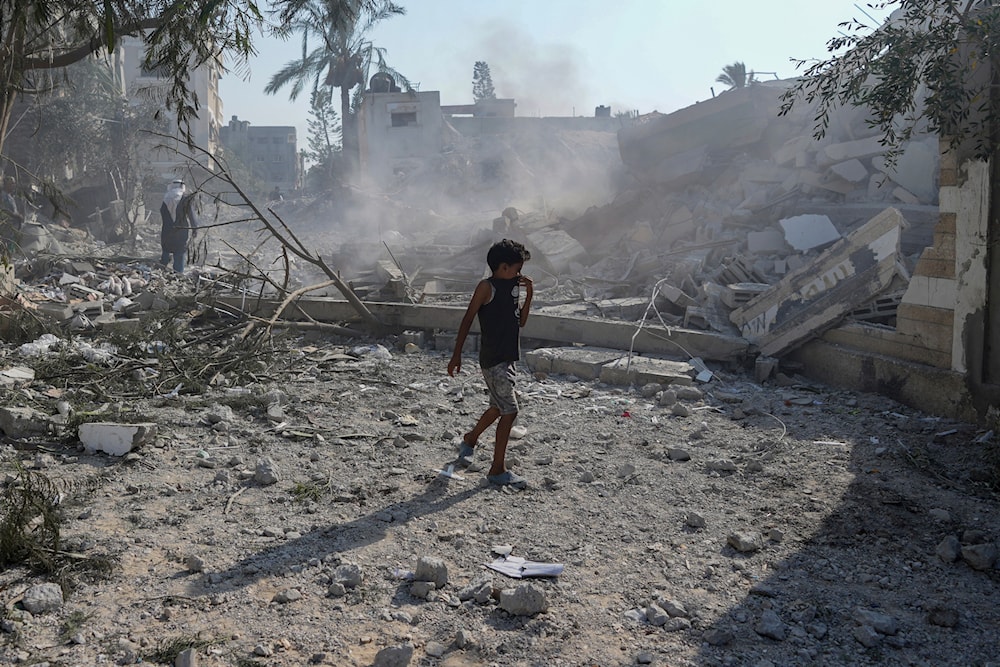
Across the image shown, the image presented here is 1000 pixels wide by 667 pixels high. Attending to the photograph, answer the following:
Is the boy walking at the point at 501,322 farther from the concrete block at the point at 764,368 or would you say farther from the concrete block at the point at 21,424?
the concrete block at the point at 764,368

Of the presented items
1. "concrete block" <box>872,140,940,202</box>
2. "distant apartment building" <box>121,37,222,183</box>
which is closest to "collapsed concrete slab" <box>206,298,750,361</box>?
"concrete block" <box>872,140,940,202</box>

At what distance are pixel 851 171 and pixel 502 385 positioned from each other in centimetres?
1011

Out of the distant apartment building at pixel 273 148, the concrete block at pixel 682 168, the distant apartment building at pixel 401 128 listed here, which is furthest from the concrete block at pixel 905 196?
the distant apartment building at pixel 273 148

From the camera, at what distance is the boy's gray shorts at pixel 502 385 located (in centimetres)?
445

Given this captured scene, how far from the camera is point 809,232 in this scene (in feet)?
36.1

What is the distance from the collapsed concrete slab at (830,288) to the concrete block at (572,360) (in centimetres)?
150

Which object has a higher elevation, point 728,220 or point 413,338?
point 728,220

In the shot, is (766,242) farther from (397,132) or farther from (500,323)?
(397,132)

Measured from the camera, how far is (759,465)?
16.1ft

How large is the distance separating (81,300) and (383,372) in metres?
5.76

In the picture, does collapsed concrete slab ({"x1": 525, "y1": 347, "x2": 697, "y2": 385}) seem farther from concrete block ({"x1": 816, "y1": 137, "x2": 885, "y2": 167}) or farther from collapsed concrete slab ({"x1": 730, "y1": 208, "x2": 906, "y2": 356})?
concrete block ({"x1": 816, "y1": 137, "x2": 885, "y2": 167})

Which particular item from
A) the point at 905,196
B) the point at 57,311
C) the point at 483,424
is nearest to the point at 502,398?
the point at 483,424

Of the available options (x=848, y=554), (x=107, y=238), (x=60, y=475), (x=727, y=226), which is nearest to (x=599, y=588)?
(x=848, y=554)

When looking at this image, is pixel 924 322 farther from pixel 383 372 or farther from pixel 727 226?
pixel 727 226
